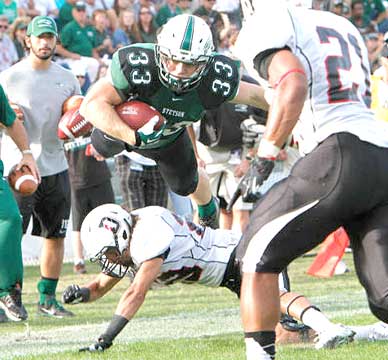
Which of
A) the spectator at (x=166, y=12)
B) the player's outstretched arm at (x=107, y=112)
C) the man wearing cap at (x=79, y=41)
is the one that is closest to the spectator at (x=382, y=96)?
the player's outstretched arm at (x=107, y=112)

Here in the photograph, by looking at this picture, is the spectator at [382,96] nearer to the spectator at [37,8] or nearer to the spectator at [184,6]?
the spectator at [37,8]

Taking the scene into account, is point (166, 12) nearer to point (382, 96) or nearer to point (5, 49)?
point (5, 49)

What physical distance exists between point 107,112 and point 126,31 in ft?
27.6

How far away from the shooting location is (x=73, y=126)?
7707 millimetres

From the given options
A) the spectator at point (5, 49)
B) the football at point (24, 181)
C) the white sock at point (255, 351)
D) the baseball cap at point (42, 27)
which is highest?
the baseball cap at point (42, 27)

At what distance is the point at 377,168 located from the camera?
14.5 ft

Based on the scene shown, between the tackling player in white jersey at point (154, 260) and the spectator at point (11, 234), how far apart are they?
1.36 metres

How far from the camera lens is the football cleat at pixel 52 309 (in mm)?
7875

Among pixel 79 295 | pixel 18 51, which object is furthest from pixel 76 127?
pixel 18 51

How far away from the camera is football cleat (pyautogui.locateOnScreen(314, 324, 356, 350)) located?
18.7ft

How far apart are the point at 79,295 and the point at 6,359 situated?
489mm

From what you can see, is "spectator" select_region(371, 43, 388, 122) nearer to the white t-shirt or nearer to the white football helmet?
the white t-shirt

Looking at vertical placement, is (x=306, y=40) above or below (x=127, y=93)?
above

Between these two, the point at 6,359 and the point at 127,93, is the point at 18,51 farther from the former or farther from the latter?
the point at 6,359
